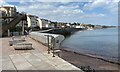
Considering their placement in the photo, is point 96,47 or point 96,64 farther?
point 96,47

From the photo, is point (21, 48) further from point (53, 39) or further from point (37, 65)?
point (37, 65)

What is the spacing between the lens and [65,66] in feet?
29.0

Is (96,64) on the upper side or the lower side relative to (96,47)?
upper

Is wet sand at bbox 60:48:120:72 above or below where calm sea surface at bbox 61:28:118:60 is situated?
above

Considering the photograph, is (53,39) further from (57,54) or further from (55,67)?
(55,67)

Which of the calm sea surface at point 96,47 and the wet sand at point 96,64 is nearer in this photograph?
the wet sand at point 96,64

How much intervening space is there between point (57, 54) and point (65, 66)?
3156 millimetres

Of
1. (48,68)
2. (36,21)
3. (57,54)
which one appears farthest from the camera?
(36,21)

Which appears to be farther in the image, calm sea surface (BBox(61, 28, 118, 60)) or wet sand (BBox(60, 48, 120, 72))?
calm sea surface (BBox(61, 28, 118, 60))

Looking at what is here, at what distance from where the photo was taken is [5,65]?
9.51 m

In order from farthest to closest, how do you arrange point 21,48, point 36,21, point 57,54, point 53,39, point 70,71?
point 36,21, point 21,48, point 53,39, point 57,54, point 70,71

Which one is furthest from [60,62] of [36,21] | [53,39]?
[36,21]

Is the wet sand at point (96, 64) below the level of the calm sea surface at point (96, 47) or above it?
above

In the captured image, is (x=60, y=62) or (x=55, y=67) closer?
(x=55, y=67)
